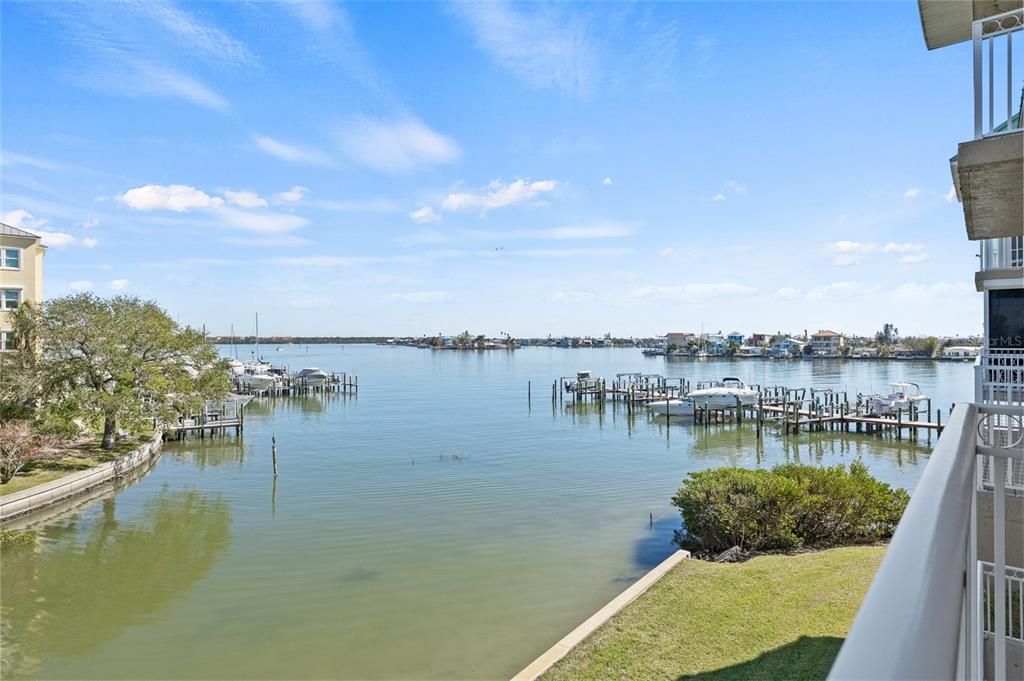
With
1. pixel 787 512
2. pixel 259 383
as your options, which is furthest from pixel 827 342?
pixel 787 512

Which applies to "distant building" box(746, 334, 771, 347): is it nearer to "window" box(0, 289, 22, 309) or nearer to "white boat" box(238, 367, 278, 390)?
"white boat" box(238, 367, 278, 390)

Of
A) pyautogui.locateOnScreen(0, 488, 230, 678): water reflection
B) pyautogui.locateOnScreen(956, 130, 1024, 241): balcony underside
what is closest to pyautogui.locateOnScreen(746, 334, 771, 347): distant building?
pyautogui.locateOnScreen(0, 488, 230, 678): water reflection

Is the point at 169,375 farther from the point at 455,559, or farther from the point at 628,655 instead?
the point at 628,655

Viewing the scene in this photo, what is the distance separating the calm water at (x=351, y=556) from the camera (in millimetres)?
11508

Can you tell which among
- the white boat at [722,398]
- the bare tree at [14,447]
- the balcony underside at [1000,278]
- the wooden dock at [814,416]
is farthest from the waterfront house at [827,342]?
the bare tree at [14,447]

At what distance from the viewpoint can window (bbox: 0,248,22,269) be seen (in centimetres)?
2969

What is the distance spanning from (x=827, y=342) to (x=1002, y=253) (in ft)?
480

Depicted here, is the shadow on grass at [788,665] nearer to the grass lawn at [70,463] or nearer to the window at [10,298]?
the grass lawn at [70,463]

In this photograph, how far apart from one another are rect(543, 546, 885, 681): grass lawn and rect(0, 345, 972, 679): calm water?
6.94 ft

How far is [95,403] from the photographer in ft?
83.2

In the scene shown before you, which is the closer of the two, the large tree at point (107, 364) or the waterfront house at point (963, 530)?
the waterfront house at point (963, 530)

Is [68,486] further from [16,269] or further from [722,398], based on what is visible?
[722,398]

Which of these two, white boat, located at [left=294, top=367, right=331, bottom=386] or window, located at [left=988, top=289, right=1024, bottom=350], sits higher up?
window, located at [left=988, top=289, right=1024, bottom=350]

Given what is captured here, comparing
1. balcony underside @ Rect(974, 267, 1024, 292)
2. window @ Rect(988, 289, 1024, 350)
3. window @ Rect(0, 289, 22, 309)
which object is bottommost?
window @ Rect(988, 289, 1024, 350)
